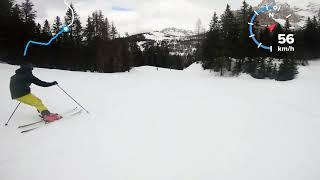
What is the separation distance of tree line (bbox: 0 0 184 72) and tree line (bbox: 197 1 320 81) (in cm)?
1969

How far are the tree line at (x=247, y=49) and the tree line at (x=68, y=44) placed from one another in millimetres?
19685

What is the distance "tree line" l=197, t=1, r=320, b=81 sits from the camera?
90.0 feet

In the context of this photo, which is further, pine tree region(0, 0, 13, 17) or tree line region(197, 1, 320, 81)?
pine tree region(0, 0, 13, 17)

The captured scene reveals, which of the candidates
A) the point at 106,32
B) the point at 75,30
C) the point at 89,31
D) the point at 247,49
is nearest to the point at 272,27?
the point at 247,49

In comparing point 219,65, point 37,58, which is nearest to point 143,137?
point 219,65

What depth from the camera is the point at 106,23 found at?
51188 millimetres

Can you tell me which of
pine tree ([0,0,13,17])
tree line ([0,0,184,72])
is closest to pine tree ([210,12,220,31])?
tree line ([0,0,184,72])

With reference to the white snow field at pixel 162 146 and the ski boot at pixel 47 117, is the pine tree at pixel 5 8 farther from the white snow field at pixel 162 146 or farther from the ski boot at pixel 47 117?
the ski boot at pixel 47 117

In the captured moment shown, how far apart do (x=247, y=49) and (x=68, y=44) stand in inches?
1304

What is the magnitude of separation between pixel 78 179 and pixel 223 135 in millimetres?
4179

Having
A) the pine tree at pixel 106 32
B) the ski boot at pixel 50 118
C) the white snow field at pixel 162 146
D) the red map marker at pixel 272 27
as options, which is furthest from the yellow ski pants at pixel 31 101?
the pine tree at pixel 106 32

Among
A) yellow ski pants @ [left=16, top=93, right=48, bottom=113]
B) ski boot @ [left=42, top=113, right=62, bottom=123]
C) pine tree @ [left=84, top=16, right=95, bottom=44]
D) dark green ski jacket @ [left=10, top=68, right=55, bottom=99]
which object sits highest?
pine tree @ [left=84, top=16, right=95, bottom=44]

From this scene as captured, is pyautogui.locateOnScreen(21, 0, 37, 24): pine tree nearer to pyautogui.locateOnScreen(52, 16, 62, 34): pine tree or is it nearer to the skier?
pyautogui.locateOnScreen(52, 16, 62, 34): pine tree

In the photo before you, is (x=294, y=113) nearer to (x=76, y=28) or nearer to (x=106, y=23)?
(x=76, y=28)
